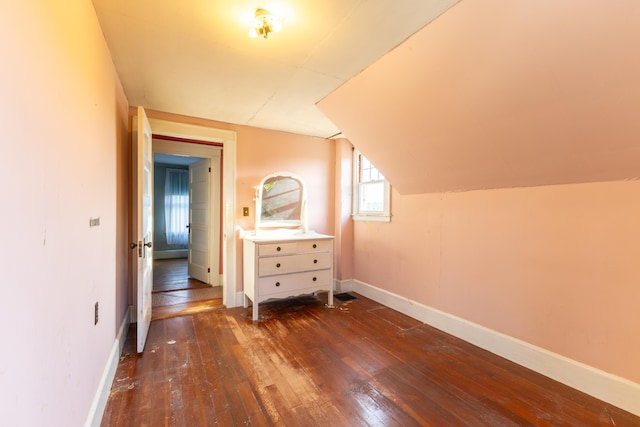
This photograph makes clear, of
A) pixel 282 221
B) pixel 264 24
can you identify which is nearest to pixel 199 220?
pixel 282 221

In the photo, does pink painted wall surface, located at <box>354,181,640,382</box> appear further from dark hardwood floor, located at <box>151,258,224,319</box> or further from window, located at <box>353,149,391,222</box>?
dark hardwood floor, located at <box>151,258,224,319</box>

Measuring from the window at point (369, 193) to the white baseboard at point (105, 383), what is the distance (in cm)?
274

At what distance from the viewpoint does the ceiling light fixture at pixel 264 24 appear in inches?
59.2

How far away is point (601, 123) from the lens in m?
1.54

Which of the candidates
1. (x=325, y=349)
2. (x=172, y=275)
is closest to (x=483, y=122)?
(x=325, y=349)

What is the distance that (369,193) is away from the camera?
3.77 m

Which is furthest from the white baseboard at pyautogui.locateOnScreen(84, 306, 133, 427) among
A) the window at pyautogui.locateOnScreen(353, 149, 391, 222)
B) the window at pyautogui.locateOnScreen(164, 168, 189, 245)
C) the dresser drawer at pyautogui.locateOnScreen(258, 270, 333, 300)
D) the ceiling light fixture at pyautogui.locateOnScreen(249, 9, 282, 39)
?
the window at pyautogui.locateOnScreen(164, 168, 189, 245)

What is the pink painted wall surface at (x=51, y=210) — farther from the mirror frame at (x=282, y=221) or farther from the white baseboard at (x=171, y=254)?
the white baseboard at (x=171, y=254)

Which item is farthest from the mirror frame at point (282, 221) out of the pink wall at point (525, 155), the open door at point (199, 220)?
the open door at point (199, 220)

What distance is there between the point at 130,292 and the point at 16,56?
2.57 metres

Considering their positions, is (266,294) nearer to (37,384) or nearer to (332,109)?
(332,109)

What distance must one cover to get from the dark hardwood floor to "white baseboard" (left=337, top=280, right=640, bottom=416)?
2.30m

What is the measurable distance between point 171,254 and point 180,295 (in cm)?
324

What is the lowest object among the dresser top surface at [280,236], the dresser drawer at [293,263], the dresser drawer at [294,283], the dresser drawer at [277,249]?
the dresser drawer at [294,283]
